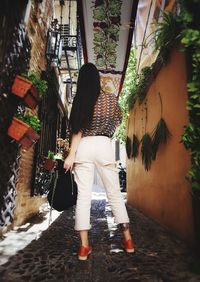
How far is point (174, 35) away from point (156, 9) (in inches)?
82.1

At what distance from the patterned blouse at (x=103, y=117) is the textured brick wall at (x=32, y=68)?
6.75ft

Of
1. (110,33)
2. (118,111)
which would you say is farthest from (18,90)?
(110,33)

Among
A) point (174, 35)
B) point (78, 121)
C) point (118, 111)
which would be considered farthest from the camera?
point (174, 35)

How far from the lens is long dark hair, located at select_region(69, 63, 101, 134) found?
289cm

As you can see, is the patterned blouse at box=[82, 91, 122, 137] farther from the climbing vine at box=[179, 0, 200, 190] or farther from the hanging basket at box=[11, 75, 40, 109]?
the hanging basket at box=[11, 75, 40, 109]

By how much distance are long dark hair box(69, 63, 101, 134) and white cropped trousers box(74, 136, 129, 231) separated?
0.21 metres

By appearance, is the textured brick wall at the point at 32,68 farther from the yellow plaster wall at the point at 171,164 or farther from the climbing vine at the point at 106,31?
the yellow plaster wall at the point at 171,164

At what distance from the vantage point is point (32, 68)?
5023mm

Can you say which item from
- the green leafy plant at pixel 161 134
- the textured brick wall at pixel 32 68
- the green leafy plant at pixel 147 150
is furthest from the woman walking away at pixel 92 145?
the green leafy plant at pixel 147 150

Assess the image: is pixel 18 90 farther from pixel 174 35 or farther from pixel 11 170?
pixel 174 35

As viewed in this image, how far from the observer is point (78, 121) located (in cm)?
289

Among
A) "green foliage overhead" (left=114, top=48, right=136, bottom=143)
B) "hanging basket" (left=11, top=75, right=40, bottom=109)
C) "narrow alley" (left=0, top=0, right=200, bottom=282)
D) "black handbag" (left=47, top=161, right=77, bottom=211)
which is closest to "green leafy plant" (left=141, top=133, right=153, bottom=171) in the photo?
"narrow alley" (left=0, top=0, right=200, bottom=282)

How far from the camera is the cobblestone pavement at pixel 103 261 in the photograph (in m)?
2.27

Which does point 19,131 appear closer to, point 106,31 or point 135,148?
point 106,31
